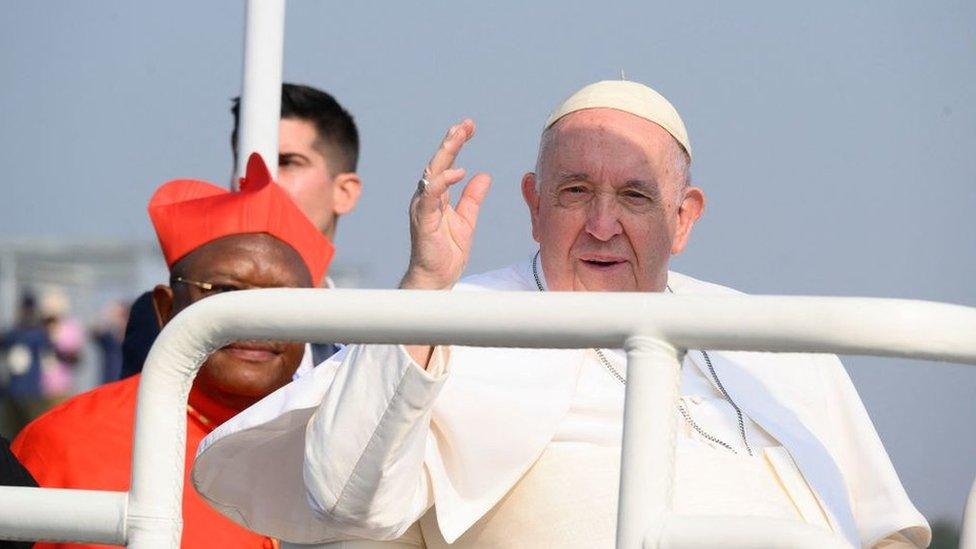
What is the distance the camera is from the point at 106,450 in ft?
13.2

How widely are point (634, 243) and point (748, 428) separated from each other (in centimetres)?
44

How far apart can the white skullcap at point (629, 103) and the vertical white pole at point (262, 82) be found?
43.9 inches

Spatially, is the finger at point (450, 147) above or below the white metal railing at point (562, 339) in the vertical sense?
above

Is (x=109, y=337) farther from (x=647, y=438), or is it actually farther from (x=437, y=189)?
(x=647, y=438)

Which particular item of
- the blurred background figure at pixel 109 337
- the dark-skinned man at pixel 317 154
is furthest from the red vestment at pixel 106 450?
the blurred background figure at pixel 109 337

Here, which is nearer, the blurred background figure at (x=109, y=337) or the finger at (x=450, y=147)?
the finger at (x=450, y=147)

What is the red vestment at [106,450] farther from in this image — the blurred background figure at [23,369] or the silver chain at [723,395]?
the blurred background figure at [23,369]

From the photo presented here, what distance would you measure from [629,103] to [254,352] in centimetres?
98

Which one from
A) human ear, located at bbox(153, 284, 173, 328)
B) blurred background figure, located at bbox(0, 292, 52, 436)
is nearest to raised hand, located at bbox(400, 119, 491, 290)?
human ear, located at bbox(153, 284, 173, 328)

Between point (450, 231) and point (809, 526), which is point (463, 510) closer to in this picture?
point (450, 231)

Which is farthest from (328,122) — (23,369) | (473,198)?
(23,369)

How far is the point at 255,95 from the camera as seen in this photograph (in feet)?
16.2

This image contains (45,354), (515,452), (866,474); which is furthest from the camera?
(45,354)

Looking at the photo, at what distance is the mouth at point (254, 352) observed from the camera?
4102 mm
